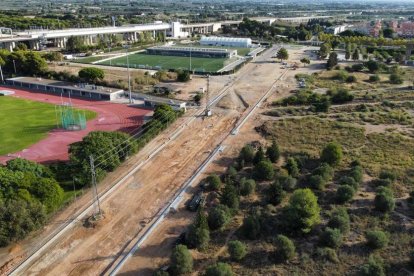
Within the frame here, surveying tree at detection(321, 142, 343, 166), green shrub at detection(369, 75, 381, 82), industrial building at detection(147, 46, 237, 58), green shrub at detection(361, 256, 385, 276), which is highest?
industrial building at detection(147, 46, 237, 58)

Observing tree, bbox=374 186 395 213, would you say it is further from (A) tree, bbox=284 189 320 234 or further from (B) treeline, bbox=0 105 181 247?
(B) treeline, bbox=0 105 181 247

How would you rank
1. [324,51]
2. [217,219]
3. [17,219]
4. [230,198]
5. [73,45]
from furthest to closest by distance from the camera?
1. [73,45]
2. [324,51]
3. [230,198]
4. [217,219]
5. [17,219]

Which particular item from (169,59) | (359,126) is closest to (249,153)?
(359,126)

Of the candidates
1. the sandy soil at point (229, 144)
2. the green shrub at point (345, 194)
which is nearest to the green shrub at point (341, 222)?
the green shrub at point (345, 194)

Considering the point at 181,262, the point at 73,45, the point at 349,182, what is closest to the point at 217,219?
the point at 181,262

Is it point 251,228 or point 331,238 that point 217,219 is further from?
point 331,238

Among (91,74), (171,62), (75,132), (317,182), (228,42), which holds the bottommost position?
(75,132)

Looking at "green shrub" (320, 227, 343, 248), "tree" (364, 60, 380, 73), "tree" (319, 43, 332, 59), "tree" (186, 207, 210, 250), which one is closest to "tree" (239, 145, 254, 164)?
"tree" (186, 207, 210, 250)
